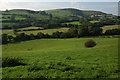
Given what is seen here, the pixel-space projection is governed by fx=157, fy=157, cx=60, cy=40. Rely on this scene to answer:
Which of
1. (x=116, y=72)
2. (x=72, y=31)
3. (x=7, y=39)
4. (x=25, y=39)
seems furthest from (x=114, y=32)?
(x=116, y=72)

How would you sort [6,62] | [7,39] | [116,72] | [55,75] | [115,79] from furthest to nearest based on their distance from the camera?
[7,39] → [6,62] → [116,72] → [55,75] → [115,79]

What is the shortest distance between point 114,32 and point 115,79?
86495 millimetres

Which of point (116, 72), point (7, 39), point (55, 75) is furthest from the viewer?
point (7, 39)

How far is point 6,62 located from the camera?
1267 cm

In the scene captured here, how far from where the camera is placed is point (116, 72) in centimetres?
1045

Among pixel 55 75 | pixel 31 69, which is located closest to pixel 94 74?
pixel 55 75

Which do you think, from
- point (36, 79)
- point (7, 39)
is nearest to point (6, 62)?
point (36, 79)

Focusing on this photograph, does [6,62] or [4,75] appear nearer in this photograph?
[4,75]

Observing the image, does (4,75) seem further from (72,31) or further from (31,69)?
(72,31)

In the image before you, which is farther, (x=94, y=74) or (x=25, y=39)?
(x=25, y=39)

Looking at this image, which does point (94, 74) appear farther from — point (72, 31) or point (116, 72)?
point (72, 31)

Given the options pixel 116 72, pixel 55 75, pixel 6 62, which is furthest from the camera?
pixel 6 62

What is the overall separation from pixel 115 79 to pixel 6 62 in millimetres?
8373

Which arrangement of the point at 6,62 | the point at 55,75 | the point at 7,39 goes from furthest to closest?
the point at 7,39 < the point at 6,62 < the point at 55,75
